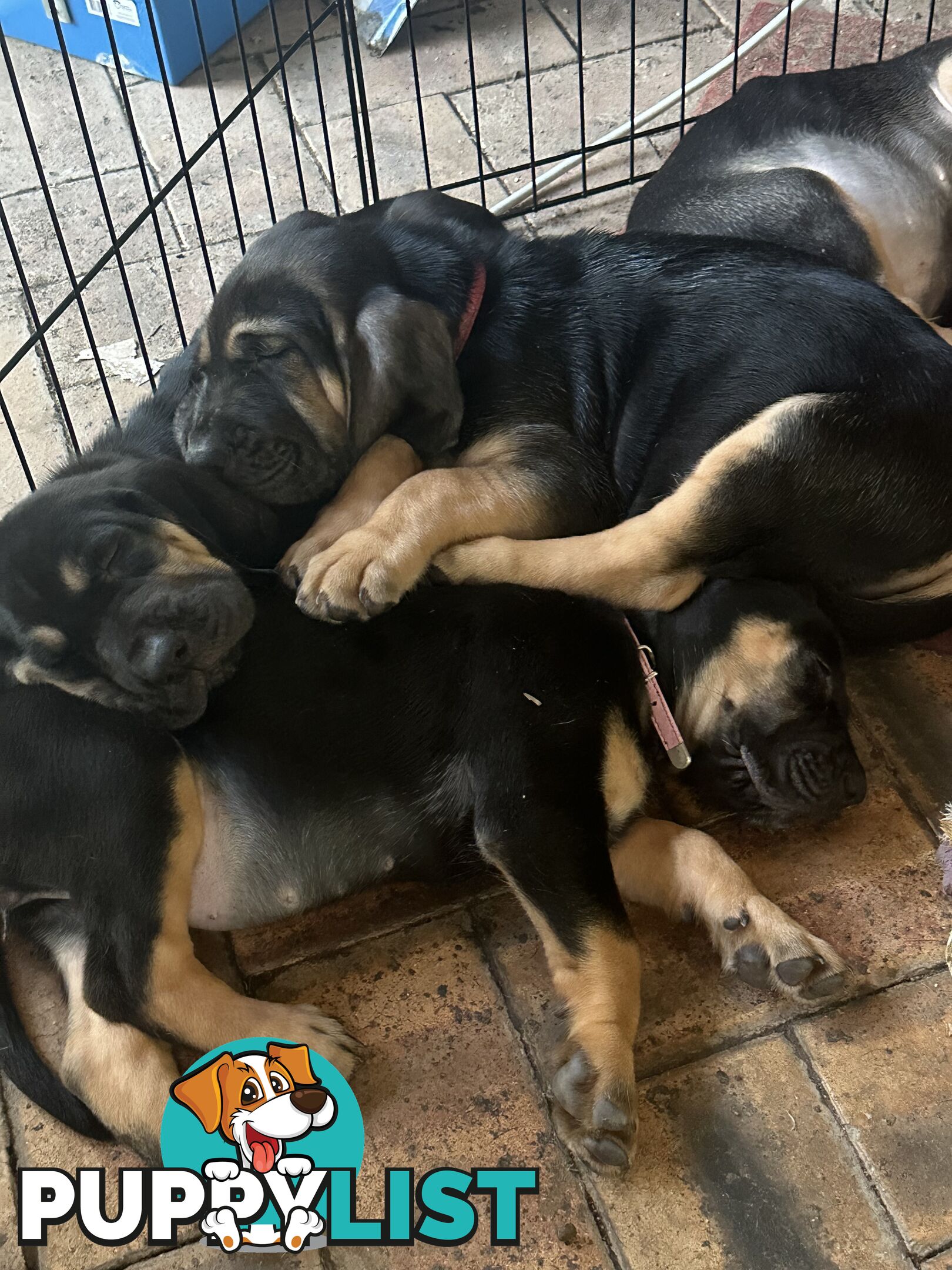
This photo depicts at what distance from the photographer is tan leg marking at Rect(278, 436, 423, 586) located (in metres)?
2.94

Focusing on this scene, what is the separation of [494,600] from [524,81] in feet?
10.4

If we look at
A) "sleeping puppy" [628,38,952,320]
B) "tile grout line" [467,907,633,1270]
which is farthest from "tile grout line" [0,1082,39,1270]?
"sleeping puppy" [628,38,952,320]

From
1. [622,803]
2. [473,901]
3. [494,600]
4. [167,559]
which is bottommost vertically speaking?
[473,901]

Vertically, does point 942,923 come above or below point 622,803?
below

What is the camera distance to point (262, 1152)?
231cm

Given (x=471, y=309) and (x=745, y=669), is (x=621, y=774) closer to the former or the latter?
(x=745, y=669)

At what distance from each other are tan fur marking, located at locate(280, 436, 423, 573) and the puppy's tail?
3.82 ft

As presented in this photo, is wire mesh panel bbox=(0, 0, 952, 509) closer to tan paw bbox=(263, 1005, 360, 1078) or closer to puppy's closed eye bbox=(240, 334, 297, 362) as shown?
puppy's closed eye bbox=(240, 334, 297, 362)

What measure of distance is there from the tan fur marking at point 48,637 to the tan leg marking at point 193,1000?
0.35m

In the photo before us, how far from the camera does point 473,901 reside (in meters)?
2.74

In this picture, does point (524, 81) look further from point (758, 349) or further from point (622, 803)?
point (622, 803)

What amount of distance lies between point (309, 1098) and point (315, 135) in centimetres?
389

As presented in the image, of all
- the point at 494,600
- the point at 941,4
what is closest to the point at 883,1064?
the point at 494,600

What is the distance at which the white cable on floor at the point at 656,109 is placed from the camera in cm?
446
